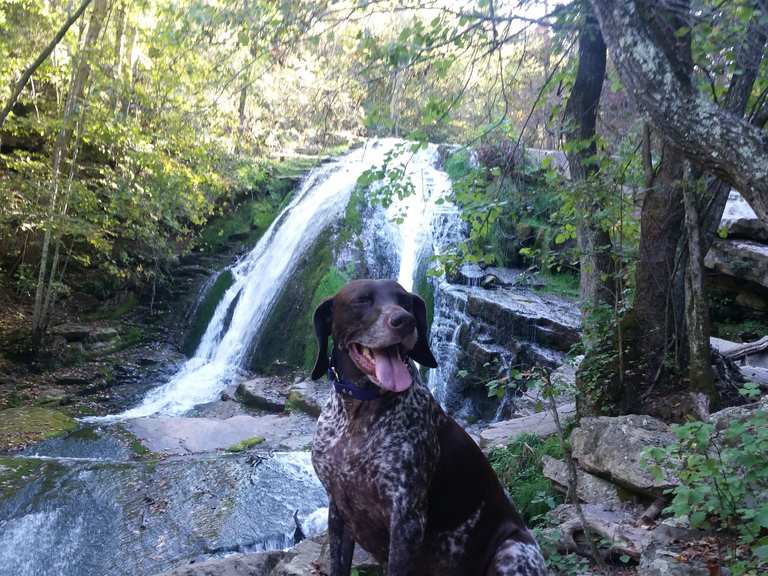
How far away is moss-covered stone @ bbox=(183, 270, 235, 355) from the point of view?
47.7 ft

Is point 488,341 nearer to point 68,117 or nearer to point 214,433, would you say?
point 214,433

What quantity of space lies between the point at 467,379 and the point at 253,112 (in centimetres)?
1369

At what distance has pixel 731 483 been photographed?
2.84 metres

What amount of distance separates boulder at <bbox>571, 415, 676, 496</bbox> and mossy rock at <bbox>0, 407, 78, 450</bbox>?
7083mm

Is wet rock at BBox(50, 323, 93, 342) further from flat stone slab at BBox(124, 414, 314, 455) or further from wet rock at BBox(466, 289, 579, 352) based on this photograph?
wet rock at BBox(466, 289, 579, 352)

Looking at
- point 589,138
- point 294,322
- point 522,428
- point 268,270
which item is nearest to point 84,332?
point 268,270

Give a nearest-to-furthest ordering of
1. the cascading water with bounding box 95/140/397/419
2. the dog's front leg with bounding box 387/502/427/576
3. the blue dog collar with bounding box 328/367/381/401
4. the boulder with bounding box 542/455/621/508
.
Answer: the dog's front leg with bounding box 387/502/427/576, the blue dog collar with bounding box 328/367/381/401, the boulder with bounding box 542/455/621/508, the cascading water with bounding box 95/140/397/419

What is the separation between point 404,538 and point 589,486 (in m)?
2.56

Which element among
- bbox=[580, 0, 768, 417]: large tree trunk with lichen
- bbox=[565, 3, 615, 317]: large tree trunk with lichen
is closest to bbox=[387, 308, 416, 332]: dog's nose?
bbox=[580, 0, 768, 417]: large tree trunk with lichen

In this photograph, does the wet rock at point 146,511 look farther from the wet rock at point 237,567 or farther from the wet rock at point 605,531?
the wet rock at point 605,531

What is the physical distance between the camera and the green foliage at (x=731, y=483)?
267 cm

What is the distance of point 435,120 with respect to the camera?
18.0 ft

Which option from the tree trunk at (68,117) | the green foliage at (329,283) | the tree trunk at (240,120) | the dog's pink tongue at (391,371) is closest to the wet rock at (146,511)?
the dog's pink tongue at (391,371)

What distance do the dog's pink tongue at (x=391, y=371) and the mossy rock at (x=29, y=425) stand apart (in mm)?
7405
